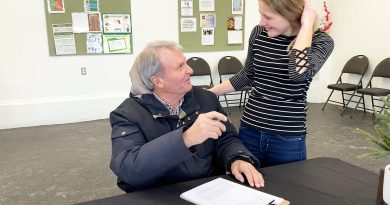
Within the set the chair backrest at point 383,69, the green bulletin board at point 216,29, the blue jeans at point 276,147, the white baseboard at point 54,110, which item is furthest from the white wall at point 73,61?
the blue jeans at point 276,147

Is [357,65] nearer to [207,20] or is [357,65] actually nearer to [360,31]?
[360,31]

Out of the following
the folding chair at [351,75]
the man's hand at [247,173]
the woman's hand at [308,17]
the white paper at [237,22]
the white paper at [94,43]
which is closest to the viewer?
the man's hand at [247,173]

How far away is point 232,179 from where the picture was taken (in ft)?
4.43

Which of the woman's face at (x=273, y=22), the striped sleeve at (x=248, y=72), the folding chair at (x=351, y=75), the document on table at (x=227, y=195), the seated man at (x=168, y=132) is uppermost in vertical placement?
the woman's face at (x=273, y=22)

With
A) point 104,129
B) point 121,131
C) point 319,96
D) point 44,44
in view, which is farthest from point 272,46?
point 319,96

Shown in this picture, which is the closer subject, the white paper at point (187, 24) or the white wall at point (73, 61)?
the white wall at point (73, 61)

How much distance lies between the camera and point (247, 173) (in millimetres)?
1324

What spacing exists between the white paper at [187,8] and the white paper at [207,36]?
356 millimetres

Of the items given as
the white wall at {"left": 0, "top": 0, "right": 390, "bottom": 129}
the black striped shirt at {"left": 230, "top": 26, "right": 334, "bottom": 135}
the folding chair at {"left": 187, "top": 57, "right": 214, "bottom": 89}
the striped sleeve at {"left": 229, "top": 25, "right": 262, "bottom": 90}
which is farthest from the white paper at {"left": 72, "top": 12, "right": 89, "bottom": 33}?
the black striped shirt at {"left": 230, "top": 26, "right": 334, "bottom": 135}

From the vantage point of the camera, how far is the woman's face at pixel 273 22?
4.97 feet

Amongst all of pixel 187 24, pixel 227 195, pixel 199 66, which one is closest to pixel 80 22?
pixel 187 24

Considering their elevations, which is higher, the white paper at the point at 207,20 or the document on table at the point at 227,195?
the white paper at the point at 207,20

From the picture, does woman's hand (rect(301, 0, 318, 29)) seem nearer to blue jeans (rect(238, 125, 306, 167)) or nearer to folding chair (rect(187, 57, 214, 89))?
blue jeans (rect(238, 125, 306, 167))

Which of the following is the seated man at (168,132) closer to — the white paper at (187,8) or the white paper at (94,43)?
the white paper at (94,43)
